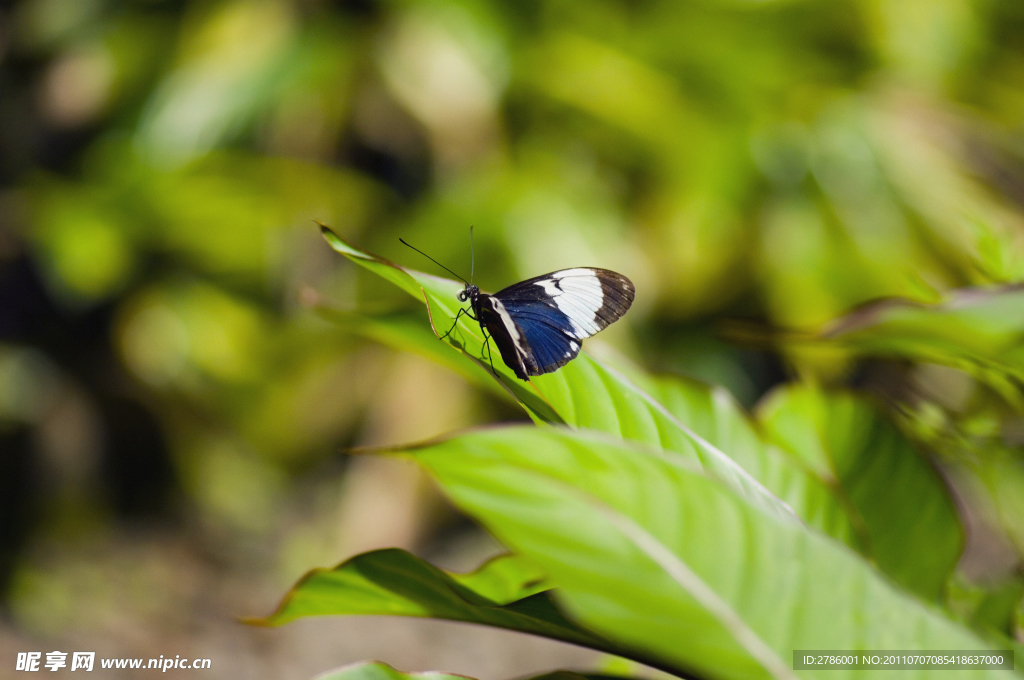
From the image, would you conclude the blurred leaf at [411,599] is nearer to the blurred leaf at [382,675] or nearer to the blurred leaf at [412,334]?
the blurred leaf at [382,675]

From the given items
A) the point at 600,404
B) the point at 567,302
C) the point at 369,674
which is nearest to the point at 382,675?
the point at 369,674

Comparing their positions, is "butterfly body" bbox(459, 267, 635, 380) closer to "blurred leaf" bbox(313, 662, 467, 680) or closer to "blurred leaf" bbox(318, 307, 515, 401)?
"blurred leaf" bbox(318, 307, 515, 401)

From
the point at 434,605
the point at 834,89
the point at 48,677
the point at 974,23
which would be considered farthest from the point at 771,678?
the point at 974,23

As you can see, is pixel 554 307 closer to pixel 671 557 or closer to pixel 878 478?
pixel 878 478

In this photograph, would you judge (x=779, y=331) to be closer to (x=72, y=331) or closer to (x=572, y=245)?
(x=572, y=245)

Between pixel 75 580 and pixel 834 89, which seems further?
pixel 834 89

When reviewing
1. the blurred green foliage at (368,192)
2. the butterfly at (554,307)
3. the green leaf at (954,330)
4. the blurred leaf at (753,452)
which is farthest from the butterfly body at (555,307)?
the blurred green foliage at (368,192)
